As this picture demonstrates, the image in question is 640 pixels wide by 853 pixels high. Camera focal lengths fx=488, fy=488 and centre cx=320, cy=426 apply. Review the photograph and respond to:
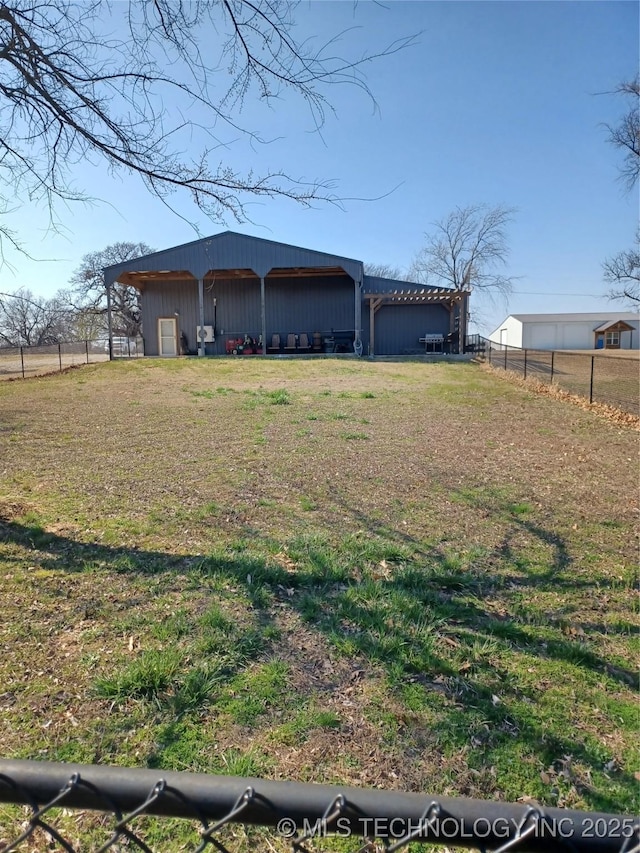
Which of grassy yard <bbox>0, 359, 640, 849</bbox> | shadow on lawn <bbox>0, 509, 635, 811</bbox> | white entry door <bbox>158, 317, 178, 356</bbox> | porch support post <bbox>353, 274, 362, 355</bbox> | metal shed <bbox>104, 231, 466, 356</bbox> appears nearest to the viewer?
grassy yard <bbox>0, 359, 640, 849</bbox>

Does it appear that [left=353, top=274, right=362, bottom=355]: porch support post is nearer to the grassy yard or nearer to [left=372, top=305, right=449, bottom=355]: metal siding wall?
[left=372, top=305, right=449, bottom=355]: metal siding wall

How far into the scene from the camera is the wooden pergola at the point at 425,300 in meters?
21.2

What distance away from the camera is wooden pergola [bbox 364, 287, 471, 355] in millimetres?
21250

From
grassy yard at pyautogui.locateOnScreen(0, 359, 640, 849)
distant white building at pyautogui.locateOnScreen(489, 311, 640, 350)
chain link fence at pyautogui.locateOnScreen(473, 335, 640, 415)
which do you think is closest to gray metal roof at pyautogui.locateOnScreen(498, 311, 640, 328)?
distant white building at pyautogui.locateOnScreen(489, 311, 640, 350)

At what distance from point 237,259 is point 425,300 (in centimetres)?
868

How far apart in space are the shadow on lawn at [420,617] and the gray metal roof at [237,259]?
17978 mm

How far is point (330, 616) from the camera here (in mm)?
2773

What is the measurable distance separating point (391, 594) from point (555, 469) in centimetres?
373

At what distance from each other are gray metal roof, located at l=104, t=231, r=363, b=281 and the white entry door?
10.9ft

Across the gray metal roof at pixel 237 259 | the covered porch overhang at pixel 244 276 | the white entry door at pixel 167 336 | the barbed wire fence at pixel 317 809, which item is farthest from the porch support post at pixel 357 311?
the barbed wire fence at pixel 317 809

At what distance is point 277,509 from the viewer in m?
4.45

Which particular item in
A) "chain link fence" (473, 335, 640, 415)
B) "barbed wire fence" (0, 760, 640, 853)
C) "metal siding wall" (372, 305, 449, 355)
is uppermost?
"metal siding wall" (372, 305, 449, 355)

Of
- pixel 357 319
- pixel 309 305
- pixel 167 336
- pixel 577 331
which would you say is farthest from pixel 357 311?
pixel 577 331

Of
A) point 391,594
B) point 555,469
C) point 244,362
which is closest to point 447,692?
point 391,594
